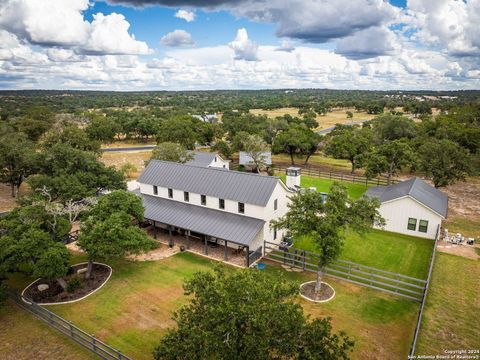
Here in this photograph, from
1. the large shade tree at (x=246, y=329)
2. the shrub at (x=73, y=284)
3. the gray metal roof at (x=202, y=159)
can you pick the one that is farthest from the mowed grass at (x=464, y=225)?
the shrub at (x=73, y=284)

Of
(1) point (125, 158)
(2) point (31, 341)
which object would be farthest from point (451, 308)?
(1) point (125, 158)

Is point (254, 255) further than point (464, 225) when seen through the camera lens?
No

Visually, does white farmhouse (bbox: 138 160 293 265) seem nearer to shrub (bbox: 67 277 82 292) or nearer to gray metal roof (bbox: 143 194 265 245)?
gray metal roof (bbox: 143 194 265 245)

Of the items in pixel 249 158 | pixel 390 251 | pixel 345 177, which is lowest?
pixel 390 251

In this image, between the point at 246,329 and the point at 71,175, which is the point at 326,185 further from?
the point at 246,329

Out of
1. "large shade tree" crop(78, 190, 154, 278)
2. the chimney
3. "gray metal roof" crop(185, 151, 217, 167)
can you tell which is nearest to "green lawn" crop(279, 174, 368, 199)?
the chimney

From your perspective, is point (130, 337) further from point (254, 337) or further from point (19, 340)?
point (254, 337)

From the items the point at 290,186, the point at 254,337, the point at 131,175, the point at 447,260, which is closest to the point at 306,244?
the point at 290,186
